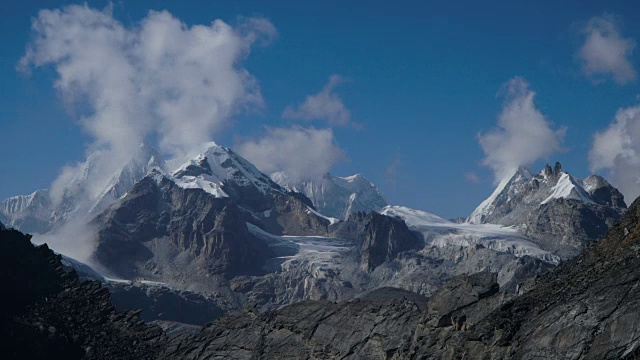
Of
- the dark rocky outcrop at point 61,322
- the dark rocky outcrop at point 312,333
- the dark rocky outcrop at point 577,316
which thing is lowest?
the dark rocky outcrop at point 577,316

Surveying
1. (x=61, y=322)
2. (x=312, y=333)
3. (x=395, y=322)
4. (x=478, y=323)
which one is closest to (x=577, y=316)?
(x=478, y=323)

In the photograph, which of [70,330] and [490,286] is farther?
[70,330]

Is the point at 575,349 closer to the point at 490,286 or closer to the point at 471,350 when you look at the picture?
the point at 471,350

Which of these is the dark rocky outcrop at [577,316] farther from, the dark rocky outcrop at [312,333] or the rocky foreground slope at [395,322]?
the dark rocky outcrop at [312,333]

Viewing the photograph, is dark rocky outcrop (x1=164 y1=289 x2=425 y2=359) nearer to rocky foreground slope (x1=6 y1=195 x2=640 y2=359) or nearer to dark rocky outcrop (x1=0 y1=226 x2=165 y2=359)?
rocky foreground slope (x1=6 y1=195 x2=640 y2=359)

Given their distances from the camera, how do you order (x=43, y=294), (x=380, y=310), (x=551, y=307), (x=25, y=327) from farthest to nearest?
(x=43, y=294) → (x=25, y=327) → (x=380, y=310) → (x=551, y=307)

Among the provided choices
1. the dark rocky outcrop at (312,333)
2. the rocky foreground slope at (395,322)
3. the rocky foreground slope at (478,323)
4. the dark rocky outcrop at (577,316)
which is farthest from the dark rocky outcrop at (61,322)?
the dark rocky outcrop at (577,316)

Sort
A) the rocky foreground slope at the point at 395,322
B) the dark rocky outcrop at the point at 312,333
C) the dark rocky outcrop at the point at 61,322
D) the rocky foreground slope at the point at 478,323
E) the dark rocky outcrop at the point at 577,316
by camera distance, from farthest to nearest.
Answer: the dark rocky outcrop at the point at 61,322 → the dark rocky outcrop at the point at 312,333 → the rocky foreground slope at the point at 395,322 → the rocky foreground slope at the point at 478,323 → the dark rocky outcrop at the point at 577,316

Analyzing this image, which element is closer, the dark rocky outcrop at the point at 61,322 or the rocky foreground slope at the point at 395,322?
the rocky foreground slope at the point at 395,322

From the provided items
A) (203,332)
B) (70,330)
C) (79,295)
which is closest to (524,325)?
(203,332)

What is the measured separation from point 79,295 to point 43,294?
622 centimetres

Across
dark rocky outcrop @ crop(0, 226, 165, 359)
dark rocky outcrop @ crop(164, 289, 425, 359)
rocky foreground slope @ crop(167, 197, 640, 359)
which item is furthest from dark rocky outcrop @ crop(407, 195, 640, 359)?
dark rocky outcrop @ crop(0, 226, 165, 359)

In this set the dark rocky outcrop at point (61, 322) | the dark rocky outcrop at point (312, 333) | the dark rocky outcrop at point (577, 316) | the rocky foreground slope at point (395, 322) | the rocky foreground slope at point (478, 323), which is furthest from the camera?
the dark rocky outcrop at point (61, 322)

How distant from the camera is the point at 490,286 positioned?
121125 millimetres
